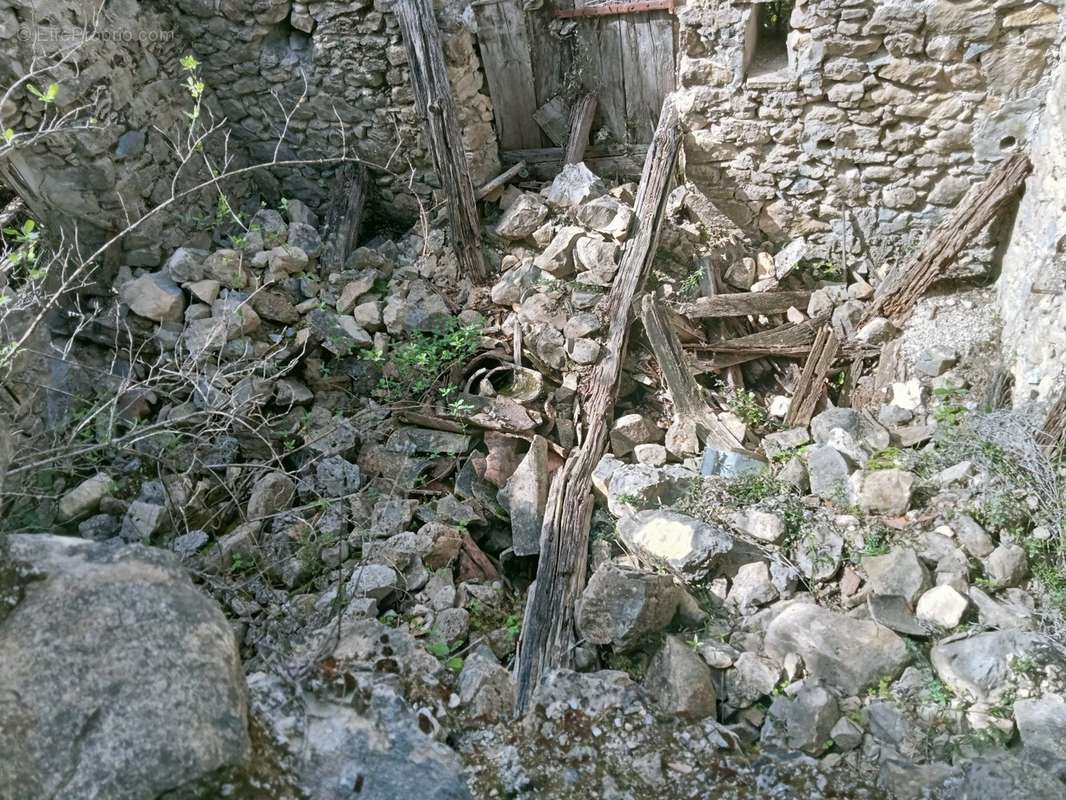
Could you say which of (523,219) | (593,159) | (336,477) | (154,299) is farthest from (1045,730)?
(154,299)

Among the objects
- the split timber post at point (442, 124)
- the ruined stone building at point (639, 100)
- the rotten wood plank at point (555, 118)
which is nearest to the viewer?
the ruined stone building at point (639, 100)

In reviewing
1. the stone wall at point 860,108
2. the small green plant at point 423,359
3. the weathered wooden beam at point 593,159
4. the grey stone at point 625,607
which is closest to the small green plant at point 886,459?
the grey stone at point 625,607

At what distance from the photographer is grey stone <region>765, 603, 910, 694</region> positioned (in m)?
3.14

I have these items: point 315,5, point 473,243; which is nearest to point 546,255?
point 473,243

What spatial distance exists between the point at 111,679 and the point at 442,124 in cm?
396

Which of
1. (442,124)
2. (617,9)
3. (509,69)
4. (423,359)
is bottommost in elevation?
(423,359)

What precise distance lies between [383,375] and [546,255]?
120 centimetres

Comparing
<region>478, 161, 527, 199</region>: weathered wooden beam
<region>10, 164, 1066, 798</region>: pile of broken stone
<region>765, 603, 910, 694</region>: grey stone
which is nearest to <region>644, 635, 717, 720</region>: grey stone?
<region>10, 164, 1066, 798</region>: pile of broken stone

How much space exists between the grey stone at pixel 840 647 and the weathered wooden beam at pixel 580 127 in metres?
3.33

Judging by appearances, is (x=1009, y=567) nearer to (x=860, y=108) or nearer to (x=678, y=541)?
(x=678, y=541)

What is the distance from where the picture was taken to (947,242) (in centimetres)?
449

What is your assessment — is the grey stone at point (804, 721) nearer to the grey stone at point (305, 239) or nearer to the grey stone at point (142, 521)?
the grey stone at point (142, 521)

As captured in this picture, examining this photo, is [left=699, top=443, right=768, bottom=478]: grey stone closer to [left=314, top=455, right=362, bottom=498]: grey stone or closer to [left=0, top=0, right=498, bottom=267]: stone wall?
[left=314, top=455, right=362, bottom=498]: grey stone

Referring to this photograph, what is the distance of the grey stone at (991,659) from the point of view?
296 cm
